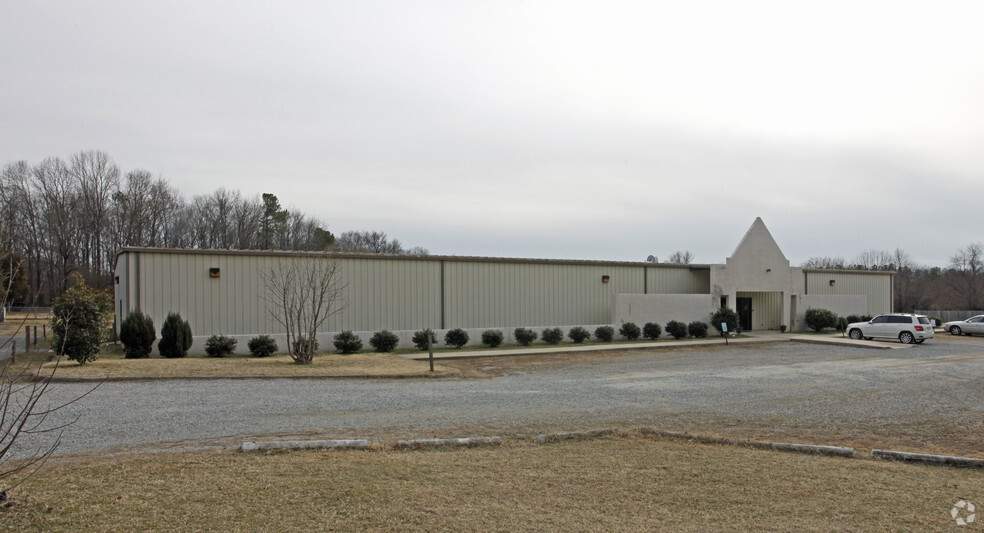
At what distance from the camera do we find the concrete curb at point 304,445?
7848 mm

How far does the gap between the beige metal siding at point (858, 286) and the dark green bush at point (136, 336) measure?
3477 centimetres

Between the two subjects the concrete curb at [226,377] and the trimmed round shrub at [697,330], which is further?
the trimmed round shrub at [697,330]

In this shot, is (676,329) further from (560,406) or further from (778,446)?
(778,446)

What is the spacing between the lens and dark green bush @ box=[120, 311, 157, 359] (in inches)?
802

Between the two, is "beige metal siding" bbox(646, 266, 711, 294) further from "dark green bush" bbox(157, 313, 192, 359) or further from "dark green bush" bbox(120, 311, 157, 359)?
"dark green bush" bbox(120, 311, 157, 359)

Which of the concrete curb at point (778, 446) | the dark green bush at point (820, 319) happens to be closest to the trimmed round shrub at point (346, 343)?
the concrete curb at point (778, 446)

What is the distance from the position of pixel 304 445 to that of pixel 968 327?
40.7 m

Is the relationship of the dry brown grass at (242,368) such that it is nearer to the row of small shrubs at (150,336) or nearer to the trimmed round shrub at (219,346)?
the row of small shrubs at (150,336)

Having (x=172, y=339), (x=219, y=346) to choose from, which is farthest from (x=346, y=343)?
(x=172, y=339)

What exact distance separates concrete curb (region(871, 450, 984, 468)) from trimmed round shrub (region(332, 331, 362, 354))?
18044mm

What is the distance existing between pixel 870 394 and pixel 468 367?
34.7ft

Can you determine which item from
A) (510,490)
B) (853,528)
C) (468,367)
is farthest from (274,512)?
(468,367)

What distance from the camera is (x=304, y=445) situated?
795 cm

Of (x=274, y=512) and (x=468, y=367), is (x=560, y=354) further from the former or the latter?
(x=274, y=512)
